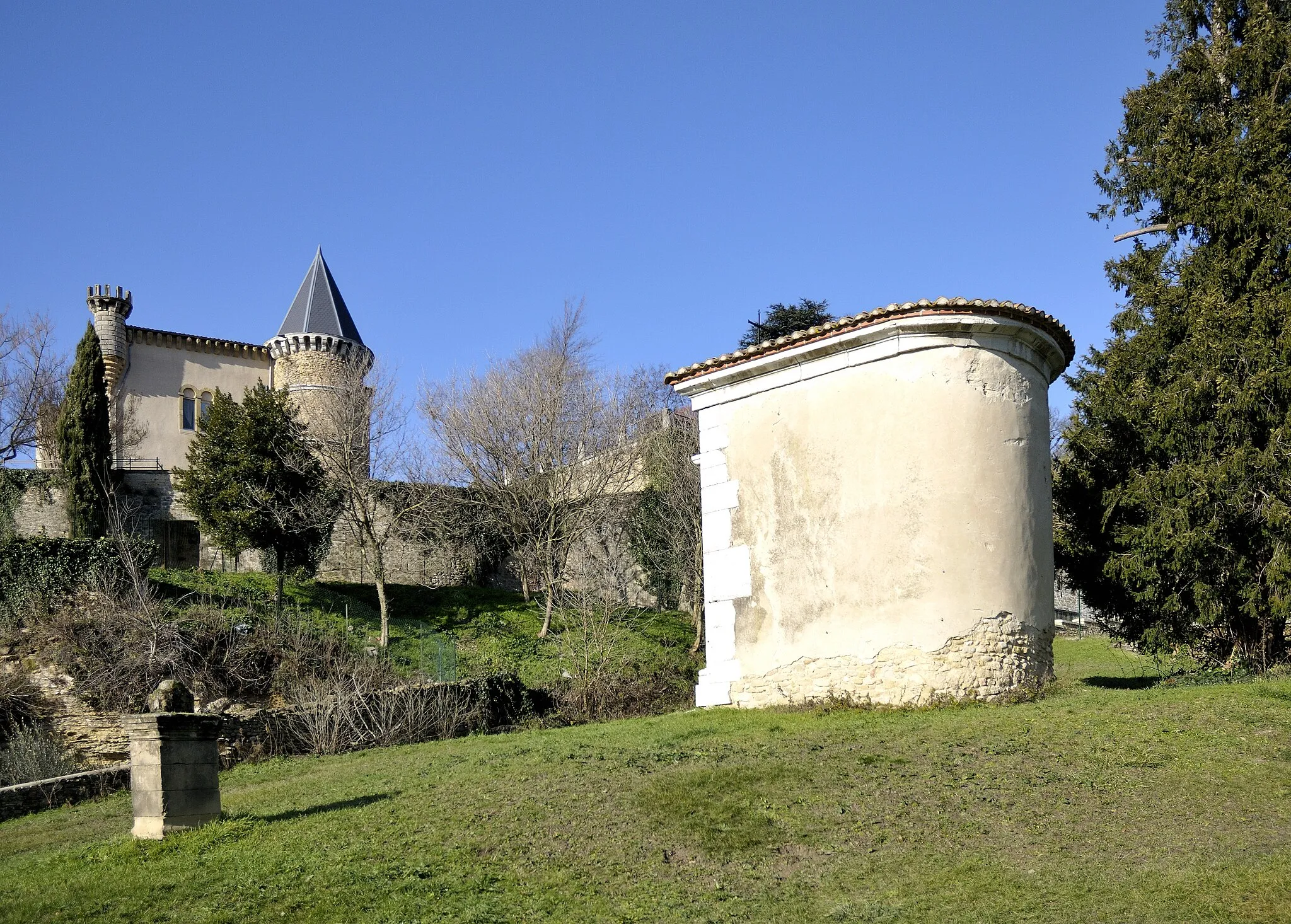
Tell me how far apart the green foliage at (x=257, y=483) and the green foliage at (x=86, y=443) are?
123 inches

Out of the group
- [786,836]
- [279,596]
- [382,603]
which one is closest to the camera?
[786,836]

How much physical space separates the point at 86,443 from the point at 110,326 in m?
9.93

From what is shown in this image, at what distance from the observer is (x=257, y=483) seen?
2441 cm

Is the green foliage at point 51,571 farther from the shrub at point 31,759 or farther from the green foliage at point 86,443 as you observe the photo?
the green foliage at point 86,443

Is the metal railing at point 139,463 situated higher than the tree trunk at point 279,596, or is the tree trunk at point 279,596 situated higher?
the metal railing at point 139,463

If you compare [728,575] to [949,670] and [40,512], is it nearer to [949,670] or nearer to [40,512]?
[949,670]

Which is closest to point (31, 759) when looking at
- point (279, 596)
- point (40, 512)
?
point (279, 596)

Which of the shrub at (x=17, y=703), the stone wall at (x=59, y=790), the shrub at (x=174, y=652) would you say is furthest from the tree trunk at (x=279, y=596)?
the stone wall at (x=59, y=790)

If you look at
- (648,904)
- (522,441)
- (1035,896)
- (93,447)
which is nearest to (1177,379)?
(1035,896)

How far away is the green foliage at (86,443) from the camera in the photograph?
2616cm

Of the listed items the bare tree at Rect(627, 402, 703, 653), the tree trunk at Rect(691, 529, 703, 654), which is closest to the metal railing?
the bare tree at Rect(627, 402, 703, 653)

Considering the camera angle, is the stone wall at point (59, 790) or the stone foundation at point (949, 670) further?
the stone wall at point (59, 790)

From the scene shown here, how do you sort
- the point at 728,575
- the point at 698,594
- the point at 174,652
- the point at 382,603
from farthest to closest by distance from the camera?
the point at 698,594
the point at 382,603
the point at 174,652
the point at 728,575

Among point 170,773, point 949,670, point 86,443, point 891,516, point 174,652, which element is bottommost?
point 170,773
